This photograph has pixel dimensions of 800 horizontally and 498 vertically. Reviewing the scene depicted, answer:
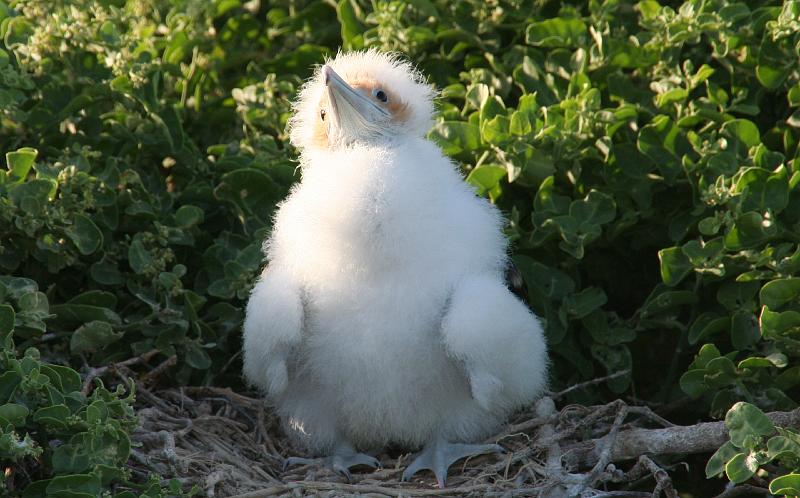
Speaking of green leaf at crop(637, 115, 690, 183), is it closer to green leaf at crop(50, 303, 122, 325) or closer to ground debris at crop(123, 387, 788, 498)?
ground debris at crop(123, 387, 788, 498)

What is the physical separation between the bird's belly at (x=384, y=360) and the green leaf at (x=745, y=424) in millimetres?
973

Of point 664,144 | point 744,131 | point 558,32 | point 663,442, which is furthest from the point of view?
point 558,32

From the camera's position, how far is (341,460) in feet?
13.5

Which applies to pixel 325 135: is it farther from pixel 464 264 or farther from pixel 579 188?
pixel 579 188

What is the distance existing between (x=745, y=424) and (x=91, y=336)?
2455 millimetres

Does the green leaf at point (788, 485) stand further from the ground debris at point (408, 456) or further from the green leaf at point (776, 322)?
the green leaf at point (776, 322)

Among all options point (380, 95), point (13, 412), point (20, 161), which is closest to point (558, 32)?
point (380, 95)

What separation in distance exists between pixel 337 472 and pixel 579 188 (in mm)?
1637

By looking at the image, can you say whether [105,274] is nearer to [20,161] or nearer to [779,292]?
[20,161]

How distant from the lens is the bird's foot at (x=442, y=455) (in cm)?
395

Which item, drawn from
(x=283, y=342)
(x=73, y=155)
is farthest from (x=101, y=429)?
(x=73, y=155)

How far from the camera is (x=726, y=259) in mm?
4117

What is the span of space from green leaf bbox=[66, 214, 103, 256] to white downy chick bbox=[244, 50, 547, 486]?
0.71 m

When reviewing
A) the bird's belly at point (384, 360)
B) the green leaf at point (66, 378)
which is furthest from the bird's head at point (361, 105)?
the green leaf at point (66, 378)
